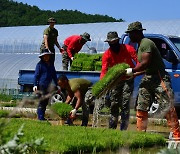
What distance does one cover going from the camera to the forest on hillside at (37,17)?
6342cm

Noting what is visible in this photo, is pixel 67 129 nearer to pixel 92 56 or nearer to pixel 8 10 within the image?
pixel 92 56

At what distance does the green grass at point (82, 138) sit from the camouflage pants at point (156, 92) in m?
0.54

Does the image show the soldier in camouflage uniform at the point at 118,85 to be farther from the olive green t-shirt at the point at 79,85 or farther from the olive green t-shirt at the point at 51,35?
the olive green t-shirt at the point at 51,35

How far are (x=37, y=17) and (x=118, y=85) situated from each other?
5756 centimetres

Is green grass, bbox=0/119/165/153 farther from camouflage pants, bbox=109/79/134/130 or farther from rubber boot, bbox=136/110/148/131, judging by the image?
camouflage pants, bbox=109/79/134/130

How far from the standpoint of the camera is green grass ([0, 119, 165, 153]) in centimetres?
650

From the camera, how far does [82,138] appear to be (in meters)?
7.05

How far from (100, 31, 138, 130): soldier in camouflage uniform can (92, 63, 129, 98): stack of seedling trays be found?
906mm

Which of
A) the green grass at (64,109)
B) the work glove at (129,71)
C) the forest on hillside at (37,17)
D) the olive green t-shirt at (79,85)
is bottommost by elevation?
the forest on hillside at (37,17)

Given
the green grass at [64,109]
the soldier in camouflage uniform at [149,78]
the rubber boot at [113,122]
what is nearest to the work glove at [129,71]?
the soldier in camouflage uniform at [149,78]

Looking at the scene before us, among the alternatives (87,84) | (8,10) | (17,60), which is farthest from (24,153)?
(8,10)

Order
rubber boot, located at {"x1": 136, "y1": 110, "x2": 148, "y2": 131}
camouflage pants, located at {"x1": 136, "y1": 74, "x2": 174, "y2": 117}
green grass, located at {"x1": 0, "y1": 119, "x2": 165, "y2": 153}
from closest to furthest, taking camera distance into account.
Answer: green grass, located at {"x1": 0, "y1": 119, "x2": 165, "y2": 153} < camouflage pants, located at {"x1": 136, "y1": 74, "x2": 174, "y2": 117} < rubber boot, located at {"x1": 136, "y1": 110, "x2": 148, "y2": 131}

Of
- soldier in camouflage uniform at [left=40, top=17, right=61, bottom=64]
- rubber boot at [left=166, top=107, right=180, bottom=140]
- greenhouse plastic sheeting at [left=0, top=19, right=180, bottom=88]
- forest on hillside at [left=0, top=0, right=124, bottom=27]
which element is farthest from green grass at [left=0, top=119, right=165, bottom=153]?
forest on hillside at [left=0, top=0, right=124, bottom=27]

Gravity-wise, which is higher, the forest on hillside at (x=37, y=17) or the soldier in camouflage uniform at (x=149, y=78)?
the soldier in camouflage uniform at (x=149, y=78)
